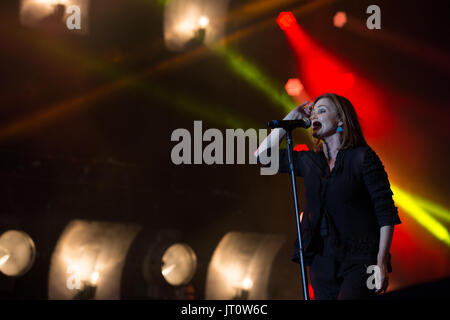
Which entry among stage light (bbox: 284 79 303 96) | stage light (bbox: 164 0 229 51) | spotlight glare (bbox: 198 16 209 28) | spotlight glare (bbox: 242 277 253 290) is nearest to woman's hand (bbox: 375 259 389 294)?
spotlight glare (bbox: 242 277 253 290)

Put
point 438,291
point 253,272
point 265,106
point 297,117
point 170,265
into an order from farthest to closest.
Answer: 1. point 265,106
2. point 253,272
3. point 170,265
4. point 297,117
5. point 438,291

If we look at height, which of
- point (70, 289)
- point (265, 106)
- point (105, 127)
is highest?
point (265, 106)

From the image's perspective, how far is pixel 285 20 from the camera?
837 cm

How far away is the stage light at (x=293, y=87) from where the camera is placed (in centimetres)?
820

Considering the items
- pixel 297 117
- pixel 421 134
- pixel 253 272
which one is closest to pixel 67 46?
pixel 253 272

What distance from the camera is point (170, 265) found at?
21.3 ft

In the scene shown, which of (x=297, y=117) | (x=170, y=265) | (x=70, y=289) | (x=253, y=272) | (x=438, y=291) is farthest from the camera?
(x=253, y=272)

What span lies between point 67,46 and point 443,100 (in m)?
5.33

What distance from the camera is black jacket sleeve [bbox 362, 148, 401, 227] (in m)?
2.32

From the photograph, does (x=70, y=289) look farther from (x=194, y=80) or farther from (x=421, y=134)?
(x=421, y=134)

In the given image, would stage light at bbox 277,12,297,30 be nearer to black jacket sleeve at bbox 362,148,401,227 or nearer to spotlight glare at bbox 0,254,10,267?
spotlight glare at bbox 0,254,10,267

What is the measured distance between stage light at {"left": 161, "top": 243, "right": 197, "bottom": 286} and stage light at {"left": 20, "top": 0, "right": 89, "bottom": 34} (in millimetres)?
2730

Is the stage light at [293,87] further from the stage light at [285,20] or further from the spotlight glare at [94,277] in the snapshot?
the spotlight glare at [94,277]

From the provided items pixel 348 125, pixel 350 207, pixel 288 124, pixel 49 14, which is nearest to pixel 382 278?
pixel 350 207
